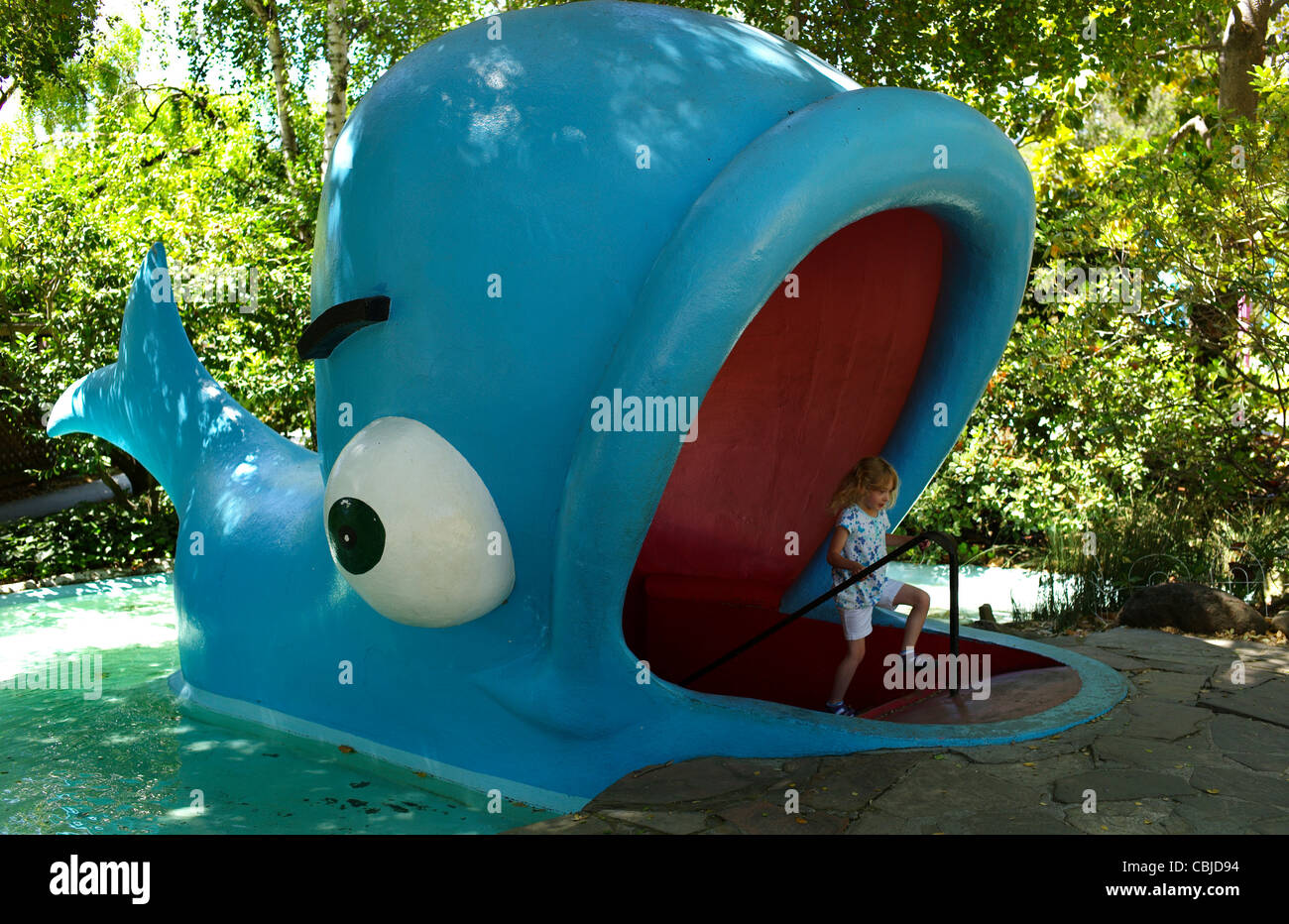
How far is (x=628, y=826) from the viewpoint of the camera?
320 cm

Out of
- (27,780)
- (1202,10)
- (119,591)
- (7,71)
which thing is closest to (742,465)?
(27,780)

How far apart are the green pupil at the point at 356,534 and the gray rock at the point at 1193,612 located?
14.1 feet

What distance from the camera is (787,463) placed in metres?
5.13

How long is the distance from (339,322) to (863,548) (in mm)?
2210

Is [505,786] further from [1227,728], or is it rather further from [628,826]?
[1227,728]

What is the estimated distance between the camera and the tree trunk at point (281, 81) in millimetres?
11156

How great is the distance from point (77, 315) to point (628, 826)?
838 cm

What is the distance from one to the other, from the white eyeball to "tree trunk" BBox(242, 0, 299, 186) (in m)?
8.79

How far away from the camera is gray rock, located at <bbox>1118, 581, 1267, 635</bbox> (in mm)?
5785

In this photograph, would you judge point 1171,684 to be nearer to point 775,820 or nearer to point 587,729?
point 775,820

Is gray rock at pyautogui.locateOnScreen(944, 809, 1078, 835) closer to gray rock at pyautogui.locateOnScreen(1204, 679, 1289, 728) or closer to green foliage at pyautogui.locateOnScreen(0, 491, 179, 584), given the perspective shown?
gray rock at pyautogui.locateOnScreen(1204, 679, 1289, 728)

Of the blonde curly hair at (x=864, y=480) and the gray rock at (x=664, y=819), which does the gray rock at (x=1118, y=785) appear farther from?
the blonde curly hair at (x=864, y=480)

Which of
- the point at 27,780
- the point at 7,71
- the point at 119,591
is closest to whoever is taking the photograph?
the point at 27,780

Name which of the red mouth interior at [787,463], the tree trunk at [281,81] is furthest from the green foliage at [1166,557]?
the tree trunk at [281,81]
